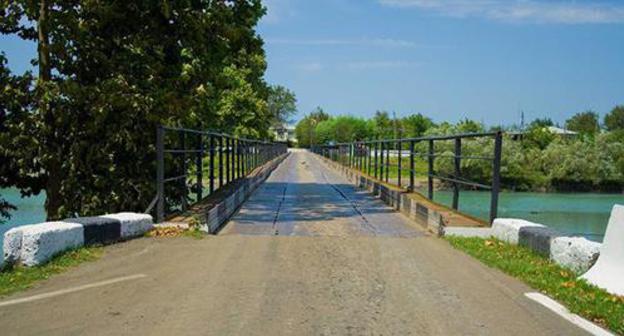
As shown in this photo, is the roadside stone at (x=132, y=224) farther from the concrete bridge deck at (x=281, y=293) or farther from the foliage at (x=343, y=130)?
the foliage at (x=343, y=130)

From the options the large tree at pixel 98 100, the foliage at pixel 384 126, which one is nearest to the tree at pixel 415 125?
the foliage at pixel 384 126

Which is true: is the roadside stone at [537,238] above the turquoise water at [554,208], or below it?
above

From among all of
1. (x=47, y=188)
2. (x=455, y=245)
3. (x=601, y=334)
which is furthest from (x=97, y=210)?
(x=601, y=334)

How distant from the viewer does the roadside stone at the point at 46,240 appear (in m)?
6.73

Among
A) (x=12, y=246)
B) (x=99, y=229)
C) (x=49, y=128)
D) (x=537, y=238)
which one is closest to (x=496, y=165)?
(x=537, y=238)

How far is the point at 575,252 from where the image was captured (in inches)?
272

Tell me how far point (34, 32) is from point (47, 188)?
3.25 meters

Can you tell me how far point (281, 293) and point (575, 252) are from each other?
3.13 meters

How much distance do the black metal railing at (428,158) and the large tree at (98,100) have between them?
506 centimetres

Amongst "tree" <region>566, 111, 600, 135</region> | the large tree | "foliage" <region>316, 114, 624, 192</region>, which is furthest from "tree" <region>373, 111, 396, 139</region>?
the large tree

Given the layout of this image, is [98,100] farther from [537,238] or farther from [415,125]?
[415,125]

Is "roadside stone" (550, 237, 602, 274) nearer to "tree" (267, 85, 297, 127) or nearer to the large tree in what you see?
the large tree

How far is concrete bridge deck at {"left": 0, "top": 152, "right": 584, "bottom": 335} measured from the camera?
495cm

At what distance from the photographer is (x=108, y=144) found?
1320 centimetres
